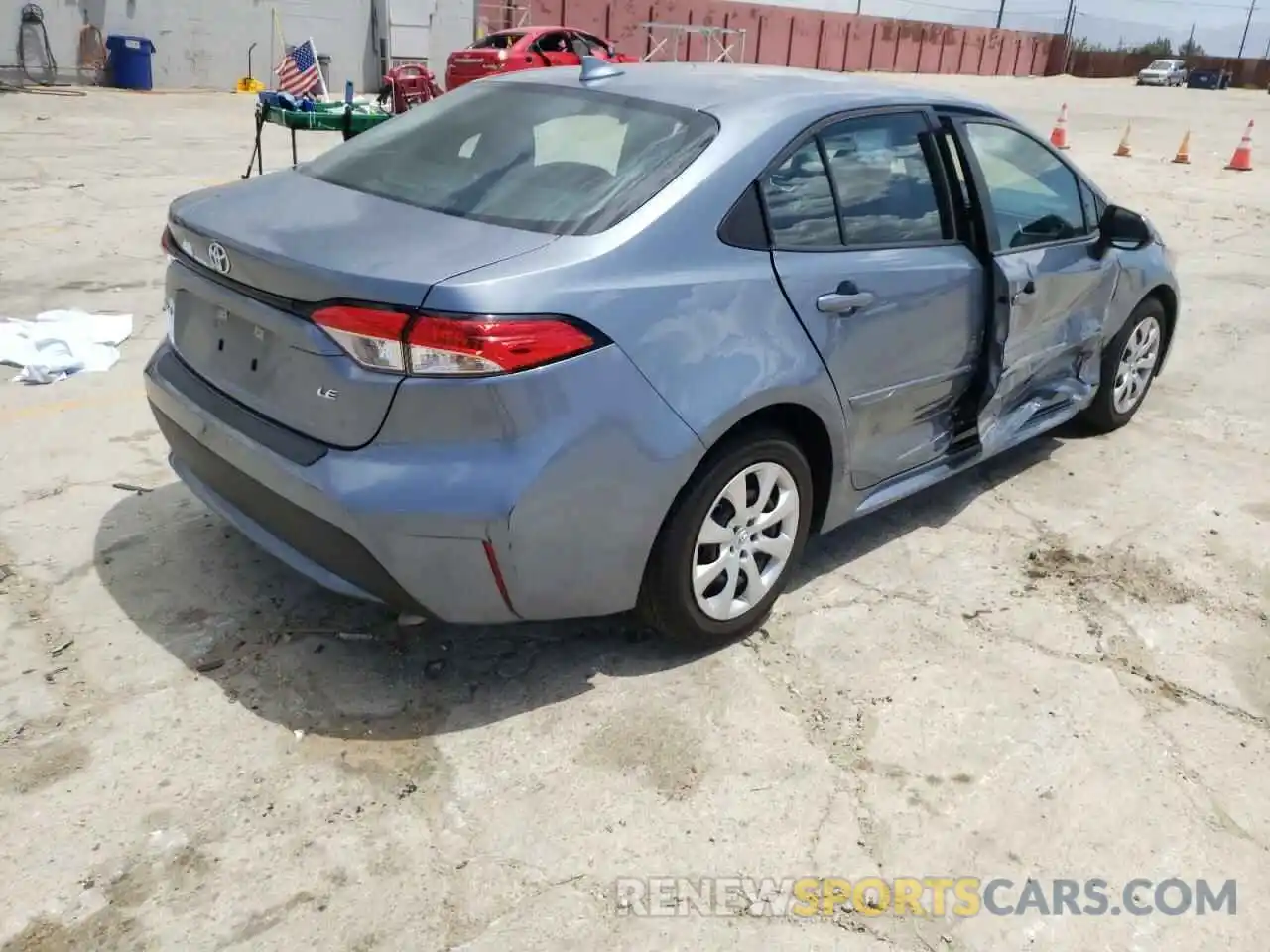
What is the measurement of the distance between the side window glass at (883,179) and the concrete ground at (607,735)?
1.20 m

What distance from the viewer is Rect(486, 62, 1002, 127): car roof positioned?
10.4 feet

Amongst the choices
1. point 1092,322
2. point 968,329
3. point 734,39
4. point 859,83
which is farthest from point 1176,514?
point 734,39

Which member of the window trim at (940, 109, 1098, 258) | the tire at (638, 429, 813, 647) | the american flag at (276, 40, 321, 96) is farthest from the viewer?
the american flag at (276, 40, 321, 96)

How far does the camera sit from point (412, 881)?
2.34 meters

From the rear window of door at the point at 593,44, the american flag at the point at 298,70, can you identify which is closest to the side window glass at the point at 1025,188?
the american flag at the point at 298,70

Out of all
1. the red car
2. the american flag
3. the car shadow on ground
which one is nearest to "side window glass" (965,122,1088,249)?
the car shadow on ground

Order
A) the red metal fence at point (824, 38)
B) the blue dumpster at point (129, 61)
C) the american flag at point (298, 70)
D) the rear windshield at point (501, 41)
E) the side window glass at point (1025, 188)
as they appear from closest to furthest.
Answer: the side window glass at point (1025, 188), the american flag at point (298, 70), the rear windshield at point (501, 41), the blue dumpster at point (129, 61), the red metal fence at point (824, 38)

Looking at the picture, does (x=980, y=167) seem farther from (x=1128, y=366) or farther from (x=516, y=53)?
(x=516, y=53)

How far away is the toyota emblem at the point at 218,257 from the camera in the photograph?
2795 millimetres

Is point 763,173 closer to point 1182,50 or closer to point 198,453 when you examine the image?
point 198,453

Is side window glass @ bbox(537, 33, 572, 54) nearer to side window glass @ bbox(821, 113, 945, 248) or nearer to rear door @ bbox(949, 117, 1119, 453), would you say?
rear door @ bbox(949, 117, 1119, 453)

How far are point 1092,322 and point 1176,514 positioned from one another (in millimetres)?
903

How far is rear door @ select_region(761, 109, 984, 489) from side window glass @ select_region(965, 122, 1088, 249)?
0.35m

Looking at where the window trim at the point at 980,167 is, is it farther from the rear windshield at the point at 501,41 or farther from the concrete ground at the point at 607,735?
the rear windshield at the point at 501,41
